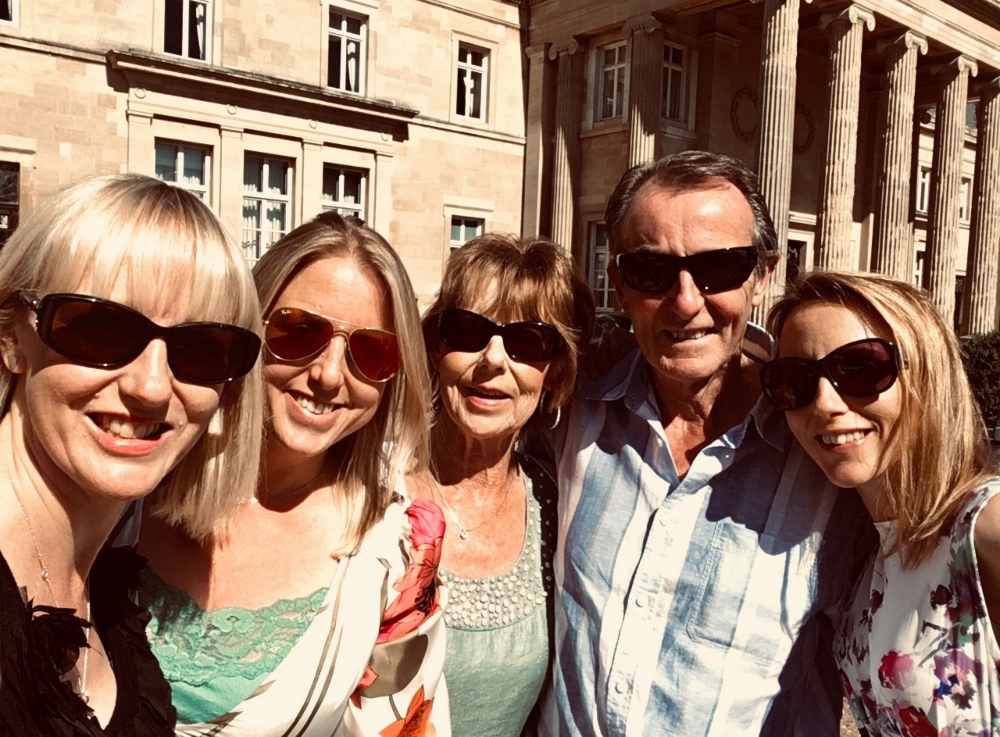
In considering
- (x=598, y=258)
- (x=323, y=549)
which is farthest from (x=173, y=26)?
(x=323, y=549)

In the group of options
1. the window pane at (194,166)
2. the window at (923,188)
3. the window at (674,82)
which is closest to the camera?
the window pane at (194,166)

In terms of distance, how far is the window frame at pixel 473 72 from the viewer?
1991cm

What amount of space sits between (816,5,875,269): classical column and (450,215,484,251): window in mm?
8253

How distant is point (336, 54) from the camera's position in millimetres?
18172

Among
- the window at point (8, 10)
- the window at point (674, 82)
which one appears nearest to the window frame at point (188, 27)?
the window at point (8, 10)

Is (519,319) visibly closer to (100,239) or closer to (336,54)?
(100,239)

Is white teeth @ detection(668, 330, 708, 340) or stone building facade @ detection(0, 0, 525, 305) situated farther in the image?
stone building facade @ detection(0, 0, 525, 305)

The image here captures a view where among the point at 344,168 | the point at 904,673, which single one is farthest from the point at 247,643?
the point at 344,168

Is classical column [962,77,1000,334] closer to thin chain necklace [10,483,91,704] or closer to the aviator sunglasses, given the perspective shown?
the aviator sunglasses

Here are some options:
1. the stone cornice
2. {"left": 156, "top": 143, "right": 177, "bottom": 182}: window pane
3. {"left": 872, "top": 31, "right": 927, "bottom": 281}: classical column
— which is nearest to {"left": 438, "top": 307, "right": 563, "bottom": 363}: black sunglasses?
the stone cornice

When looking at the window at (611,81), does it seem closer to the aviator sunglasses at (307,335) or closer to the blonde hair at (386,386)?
the blonde hair at (386,386)

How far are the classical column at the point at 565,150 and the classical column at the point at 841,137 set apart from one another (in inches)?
240

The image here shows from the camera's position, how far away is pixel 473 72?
67.3 feet

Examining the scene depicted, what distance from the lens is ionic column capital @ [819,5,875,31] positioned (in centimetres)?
1689
